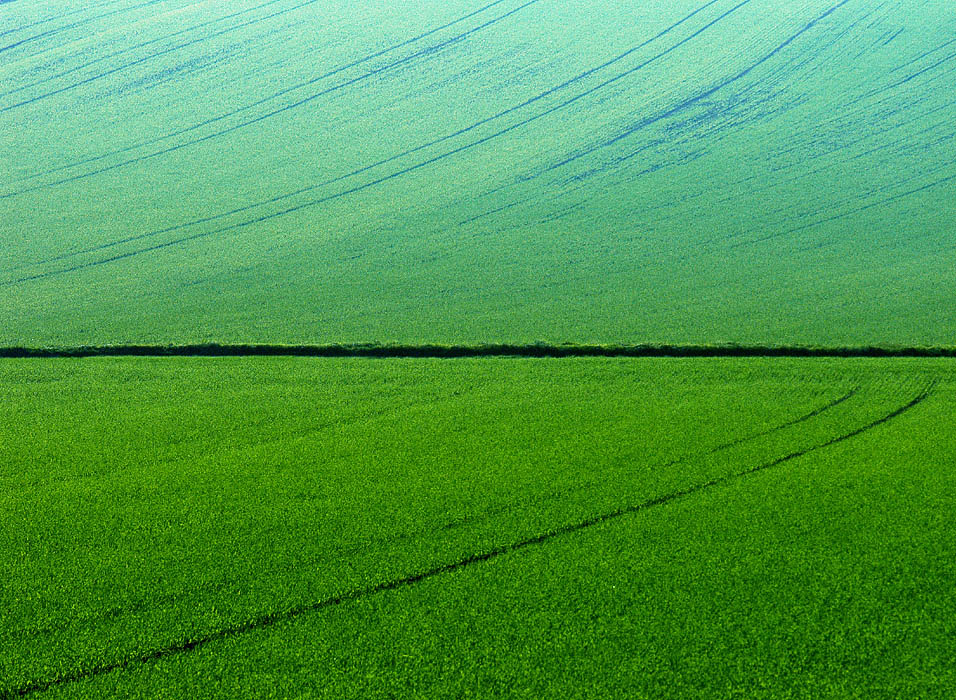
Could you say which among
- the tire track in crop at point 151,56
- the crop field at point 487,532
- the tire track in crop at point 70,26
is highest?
the tire track in crop at point 70,26

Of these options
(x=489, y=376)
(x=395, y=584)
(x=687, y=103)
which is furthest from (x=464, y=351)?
(x=687, y=103)

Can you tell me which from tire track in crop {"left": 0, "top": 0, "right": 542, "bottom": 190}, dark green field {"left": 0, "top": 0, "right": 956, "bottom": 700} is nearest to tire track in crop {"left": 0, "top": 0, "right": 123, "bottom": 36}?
tire track in crop {"left": 0, "top": 0, "right": 542, "bottom": 190}

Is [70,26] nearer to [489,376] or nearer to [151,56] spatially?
[151,56]

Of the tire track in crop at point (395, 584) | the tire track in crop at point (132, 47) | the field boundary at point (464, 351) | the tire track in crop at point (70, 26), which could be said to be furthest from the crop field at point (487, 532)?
the tire track in crop at point (70, 26)

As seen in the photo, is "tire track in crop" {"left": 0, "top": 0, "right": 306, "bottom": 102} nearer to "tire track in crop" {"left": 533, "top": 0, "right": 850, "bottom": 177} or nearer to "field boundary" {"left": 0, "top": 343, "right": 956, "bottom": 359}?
"tire track in crop" {"left": 533, "top": 0, "right": 850, "bottom": 177}

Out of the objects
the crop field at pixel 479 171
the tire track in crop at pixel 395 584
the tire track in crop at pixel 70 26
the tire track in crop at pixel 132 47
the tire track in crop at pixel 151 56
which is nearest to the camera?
the tire track in crop at pixel 395 584

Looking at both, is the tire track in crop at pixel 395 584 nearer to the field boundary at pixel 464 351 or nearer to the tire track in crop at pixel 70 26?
the field boundary at pixel 464 351
